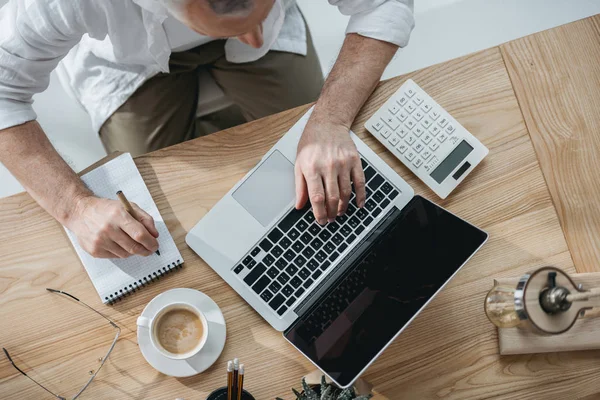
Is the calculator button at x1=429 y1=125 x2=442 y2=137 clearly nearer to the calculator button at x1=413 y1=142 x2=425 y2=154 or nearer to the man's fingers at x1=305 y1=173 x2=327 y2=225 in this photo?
the calculator button at x1=413 y1=142 x2=425 y2=154

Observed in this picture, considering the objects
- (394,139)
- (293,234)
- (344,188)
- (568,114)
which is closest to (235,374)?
(293,234)

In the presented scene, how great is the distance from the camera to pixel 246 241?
1.02 meters

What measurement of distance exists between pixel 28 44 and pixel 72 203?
27 cm

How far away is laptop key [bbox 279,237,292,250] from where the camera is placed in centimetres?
102

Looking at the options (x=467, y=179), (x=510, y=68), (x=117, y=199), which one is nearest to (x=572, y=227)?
(x=467, y=179)

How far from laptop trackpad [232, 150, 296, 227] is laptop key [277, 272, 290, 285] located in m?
0.09

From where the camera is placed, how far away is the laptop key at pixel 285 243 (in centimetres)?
102

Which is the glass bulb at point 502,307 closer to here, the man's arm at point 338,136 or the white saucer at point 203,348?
the man's arm at point 338,136

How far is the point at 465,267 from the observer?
3.42ft

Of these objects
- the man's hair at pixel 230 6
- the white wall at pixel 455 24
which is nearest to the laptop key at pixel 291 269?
the man's hair at pixel 230 6

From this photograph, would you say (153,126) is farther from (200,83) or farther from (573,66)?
(573,66)

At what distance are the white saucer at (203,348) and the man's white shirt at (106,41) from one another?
0.40 metres

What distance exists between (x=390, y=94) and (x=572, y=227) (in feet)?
1.33

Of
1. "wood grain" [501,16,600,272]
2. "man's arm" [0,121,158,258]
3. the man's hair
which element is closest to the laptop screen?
"wood grain" [501,16,600,272]
